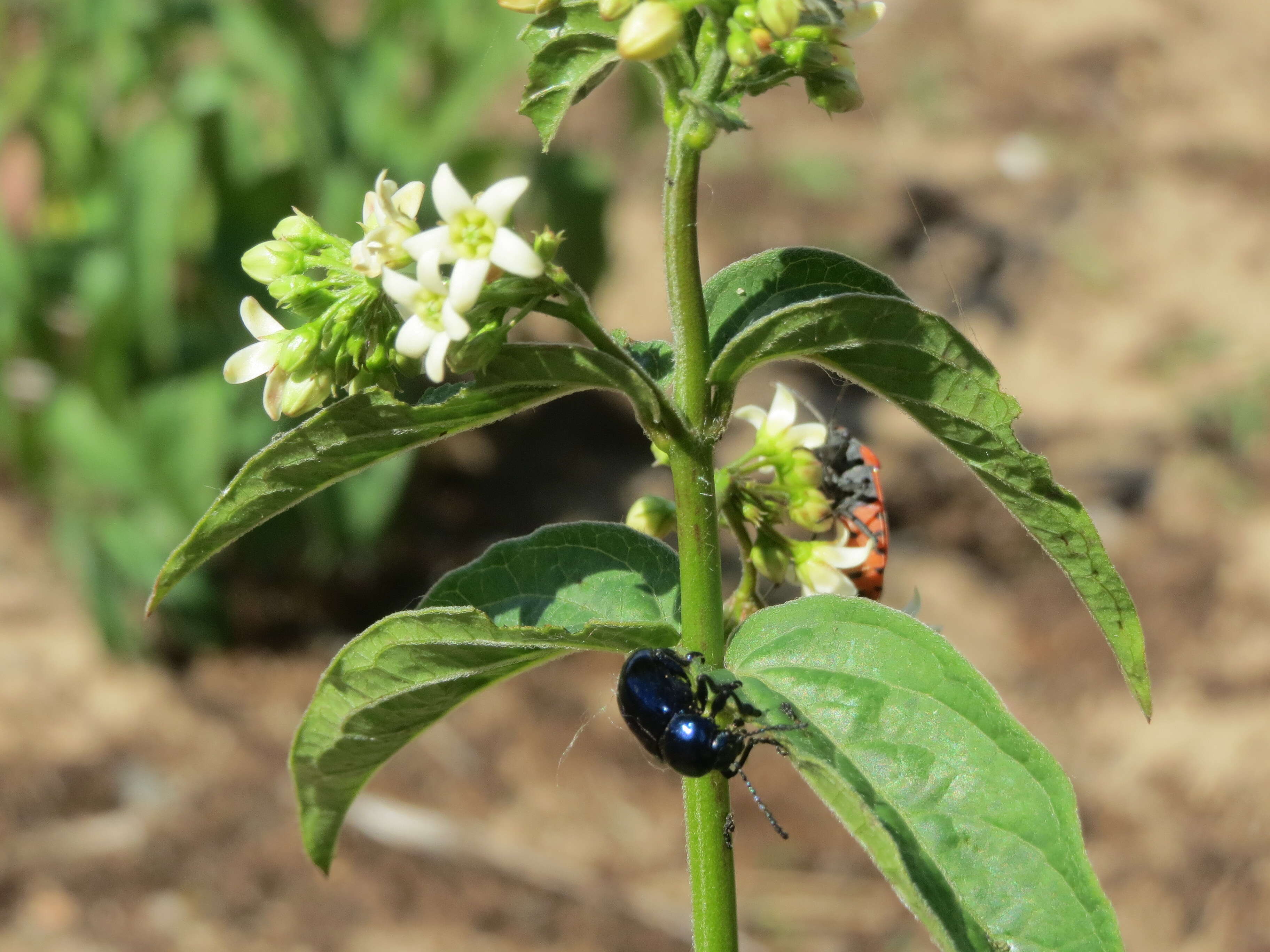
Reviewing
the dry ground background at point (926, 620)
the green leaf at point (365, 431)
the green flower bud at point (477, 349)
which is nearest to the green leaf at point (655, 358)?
the green leaf at point (365, 431)

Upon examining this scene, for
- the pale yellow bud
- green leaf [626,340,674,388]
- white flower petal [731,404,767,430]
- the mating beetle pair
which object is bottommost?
the mating beetle pair

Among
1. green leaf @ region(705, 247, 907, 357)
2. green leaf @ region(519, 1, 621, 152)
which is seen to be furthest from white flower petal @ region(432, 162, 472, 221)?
green leaf @ region(705, 247, 907, 357)

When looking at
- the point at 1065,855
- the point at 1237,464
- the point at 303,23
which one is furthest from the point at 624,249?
the point at 1065,855

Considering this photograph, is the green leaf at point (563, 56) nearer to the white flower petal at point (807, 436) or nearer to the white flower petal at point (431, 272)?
the white flower petal at point (431, 272)

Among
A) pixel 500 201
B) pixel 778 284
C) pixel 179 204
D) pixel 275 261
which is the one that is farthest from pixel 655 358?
pixel 179 204

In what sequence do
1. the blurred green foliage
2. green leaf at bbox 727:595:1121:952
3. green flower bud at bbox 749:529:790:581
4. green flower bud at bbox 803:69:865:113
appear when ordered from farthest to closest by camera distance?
the blurred green foliage → green flower bud at bbox 749:529:790:581 → green flower bud at bbox 803:69:865:113 → green leaf at bbox 727:595:1121:952

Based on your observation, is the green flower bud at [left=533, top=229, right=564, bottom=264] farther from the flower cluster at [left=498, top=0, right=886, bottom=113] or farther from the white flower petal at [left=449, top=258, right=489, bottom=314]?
the flower cluster at [left=498, top=0, right=886, bottom=113]

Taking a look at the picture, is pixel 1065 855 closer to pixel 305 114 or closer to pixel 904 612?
pixel 904 612
